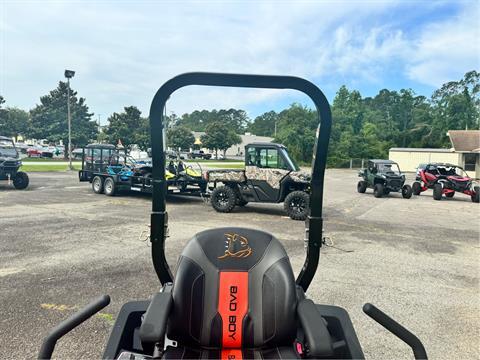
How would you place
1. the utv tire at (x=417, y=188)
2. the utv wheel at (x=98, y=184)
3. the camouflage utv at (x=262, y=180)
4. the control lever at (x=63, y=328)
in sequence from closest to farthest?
the control lever at (x=63, y=328)
the camouflage utv at (x=262, y=180)
the utv wheel at (x=98, y=184)
the utv tire at (x=417, y=188)

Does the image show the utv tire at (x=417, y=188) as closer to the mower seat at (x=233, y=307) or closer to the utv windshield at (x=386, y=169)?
the utv windshield at (x=386, y=169)

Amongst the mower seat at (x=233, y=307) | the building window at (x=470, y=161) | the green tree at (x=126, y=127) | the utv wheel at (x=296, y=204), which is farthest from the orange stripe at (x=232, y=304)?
the green tree at (x=126, y=127)

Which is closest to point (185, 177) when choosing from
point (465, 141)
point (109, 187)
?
point (109, 187)

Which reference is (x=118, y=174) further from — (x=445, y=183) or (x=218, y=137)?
(x=218, y=137)

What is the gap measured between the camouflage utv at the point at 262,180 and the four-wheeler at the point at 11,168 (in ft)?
27.6

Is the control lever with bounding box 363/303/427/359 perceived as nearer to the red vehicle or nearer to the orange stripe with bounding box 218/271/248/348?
the orange stripe with bounding box 218/271/248/348

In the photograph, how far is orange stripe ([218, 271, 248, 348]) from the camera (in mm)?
1897

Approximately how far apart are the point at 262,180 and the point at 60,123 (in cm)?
4198

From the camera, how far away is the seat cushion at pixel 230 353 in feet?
6.06

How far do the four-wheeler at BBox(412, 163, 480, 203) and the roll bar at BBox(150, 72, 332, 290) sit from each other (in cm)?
1465

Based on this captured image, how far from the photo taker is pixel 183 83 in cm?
208

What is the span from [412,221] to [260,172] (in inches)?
166

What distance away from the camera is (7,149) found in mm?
14148

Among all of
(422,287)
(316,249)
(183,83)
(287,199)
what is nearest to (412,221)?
(287,199)
